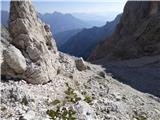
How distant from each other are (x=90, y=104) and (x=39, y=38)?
6.15 metres

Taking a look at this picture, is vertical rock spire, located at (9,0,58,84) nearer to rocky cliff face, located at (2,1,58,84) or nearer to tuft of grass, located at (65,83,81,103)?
rocky cliff face, located at (2,1,58,84)

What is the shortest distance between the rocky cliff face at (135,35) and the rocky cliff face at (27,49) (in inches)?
1901

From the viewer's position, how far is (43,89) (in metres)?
22.5

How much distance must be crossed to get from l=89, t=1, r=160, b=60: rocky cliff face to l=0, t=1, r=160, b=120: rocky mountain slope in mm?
46036

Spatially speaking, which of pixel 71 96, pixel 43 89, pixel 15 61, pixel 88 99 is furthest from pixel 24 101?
pixel 88 99

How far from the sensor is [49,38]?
29172mm

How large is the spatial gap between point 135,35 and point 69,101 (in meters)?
62.4

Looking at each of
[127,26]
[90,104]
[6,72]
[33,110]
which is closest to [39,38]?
[6,72]

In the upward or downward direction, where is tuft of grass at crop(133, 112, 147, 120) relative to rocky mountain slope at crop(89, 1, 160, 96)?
downward

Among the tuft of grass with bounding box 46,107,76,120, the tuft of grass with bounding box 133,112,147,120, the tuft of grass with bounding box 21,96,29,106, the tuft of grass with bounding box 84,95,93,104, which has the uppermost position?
the tuft of grass with bounding box 84,95,93,104

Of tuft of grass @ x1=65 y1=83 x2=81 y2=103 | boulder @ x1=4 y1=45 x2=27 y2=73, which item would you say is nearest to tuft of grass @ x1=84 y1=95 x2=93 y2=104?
tuft of grass @ x1=65 y1=83 x2=81 y2=103

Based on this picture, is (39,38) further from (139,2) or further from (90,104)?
(139,2)

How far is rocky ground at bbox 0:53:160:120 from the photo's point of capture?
1941 cm

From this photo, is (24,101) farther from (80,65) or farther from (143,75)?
(143,75)
